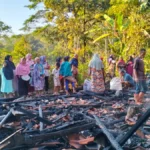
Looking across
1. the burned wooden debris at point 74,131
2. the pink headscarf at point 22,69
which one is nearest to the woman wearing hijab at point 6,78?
the pink headscarf at point 22,69

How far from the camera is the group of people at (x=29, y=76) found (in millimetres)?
11375

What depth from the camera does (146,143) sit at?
5.25m

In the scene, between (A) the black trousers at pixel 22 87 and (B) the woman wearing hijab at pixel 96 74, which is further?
(A) the black trousers at pixel 22 87

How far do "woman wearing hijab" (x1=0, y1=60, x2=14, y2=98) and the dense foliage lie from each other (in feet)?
13.9

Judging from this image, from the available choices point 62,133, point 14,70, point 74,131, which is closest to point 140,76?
point 74,131

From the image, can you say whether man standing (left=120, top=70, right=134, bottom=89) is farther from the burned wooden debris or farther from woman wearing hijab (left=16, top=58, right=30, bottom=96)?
woman wearing hijab (left=16, top=58, right=30, bottom=96)

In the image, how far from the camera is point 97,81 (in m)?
11.7

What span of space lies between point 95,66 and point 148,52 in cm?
686

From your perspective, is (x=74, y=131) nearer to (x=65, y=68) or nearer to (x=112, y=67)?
(x=65, y=68)

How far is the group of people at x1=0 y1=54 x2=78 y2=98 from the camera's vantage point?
37.3 ft

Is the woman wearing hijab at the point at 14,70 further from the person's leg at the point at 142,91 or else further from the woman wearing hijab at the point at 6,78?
the person's leg at the point at 142,91

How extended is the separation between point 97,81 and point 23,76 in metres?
2.89

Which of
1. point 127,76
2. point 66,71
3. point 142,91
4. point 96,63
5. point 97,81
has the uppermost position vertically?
point 96,63

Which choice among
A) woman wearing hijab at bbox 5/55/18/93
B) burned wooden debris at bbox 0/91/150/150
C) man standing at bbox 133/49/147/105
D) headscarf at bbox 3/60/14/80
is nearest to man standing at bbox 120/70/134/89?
man standing at bbox 133/49/147/105
